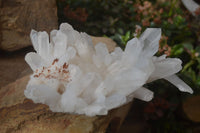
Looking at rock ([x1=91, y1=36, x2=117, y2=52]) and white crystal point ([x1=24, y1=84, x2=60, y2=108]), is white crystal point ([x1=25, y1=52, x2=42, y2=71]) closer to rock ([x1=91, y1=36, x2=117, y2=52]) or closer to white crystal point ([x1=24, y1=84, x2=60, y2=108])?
white crystal point ([x1=24, y1=84, x2=60, y2=108])

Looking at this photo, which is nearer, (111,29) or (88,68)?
(88,68)

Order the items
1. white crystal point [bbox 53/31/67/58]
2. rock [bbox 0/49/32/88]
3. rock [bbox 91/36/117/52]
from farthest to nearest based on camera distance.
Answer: rock [bbox 91/36/117/52] < rock [bbox 0/49/32/88] < white crystal point [bbox 53/31/67/58]

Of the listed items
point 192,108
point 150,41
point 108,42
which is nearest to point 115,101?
point 150,41

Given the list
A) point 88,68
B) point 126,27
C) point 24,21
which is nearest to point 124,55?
point 88,68

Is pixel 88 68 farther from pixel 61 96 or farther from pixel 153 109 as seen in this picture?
pixel 153 109

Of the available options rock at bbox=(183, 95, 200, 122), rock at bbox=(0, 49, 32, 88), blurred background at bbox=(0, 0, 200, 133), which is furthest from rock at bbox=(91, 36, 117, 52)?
rock at bbox=(183, 95, 200, 122)

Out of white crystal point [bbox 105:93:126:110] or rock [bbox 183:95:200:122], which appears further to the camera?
rock [bbox 183:95:200:122]
